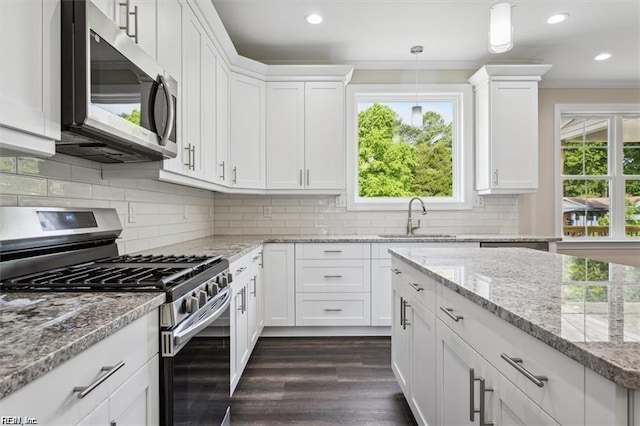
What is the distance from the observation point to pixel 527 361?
0.86 m

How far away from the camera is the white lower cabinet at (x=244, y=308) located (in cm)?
218

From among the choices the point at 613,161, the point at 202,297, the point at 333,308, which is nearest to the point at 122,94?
the point at 202,297

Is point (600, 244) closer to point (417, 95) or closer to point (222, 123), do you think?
point (417, 95)

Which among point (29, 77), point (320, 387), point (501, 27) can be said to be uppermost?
point (501, 27)

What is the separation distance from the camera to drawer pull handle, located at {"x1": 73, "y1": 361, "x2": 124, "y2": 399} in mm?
737

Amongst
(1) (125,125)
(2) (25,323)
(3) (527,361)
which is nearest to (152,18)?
(1) (125,125)

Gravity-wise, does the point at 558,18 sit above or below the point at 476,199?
above

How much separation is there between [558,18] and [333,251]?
2.73 meters

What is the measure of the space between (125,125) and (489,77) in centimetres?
350

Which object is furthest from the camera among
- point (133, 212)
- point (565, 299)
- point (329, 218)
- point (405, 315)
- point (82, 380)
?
point (329, 218)

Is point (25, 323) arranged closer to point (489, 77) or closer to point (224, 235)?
point (224, 235)

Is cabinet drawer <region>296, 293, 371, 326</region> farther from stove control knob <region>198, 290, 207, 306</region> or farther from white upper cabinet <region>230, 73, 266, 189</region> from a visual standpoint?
stove control knob <region>198, 290, 207, 306</region>

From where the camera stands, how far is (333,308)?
3436 mm

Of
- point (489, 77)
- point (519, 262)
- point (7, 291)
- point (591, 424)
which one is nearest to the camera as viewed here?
point (591, 424)
